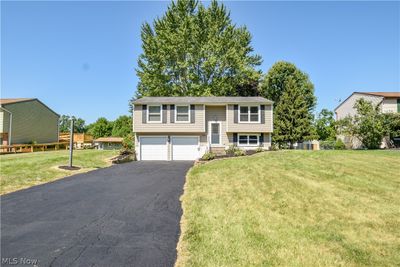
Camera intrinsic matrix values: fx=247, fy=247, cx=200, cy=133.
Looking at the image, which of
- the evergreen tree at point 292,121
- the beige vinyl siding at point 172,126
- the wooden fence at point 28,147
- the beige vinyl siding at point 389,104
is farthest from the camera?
the beige vinyl siding at point 389,104

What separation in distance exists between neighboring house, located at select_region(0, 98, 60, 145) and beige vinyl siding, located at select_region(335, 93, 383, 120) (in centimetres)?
3971

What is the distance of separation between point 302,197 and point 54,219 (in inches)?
289

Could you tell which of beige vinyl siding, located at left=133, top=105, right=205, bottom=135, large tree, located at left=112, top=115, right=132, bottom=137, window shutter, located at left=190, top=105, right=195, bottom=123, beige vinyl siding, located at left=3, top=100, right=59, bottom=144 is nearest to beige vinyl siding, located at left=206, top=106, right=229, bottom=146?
beige vinyl siding, located at left=133, top=105, right=205, bottom=135

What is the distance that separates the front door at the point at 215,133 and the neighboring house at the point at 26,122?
2309cm

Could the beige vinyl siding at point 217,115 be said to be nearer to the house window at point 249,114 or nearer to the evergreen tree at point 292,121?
the house window at point 249,114

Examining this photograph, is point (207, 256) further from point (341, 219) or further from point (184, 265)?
point (341, 219)

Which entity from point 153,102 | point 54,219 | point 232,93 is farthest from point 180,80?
point 54,219

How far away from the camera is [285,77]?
3991 centimetres

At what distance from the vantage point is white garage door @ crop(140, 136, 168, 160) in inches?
871

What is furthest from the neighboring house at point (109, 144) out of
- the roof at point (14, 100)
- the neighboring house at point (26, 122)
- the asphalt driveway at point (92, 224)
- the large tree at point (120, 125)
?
the asphalt driveway at point (92, 224)

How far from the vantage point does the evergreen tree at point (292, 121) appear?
28.3 m

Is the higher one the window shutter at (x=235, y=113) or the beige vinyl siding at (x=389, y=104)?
the beige vinyl siding at (x=389, y=104)

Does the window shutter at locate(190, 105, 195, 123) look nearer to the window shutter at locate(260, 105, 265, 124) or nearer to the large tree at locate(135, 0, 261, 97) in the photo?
the window shutter at locate(260, 105, 265, 124)

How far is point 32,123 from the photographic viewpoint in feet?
105
